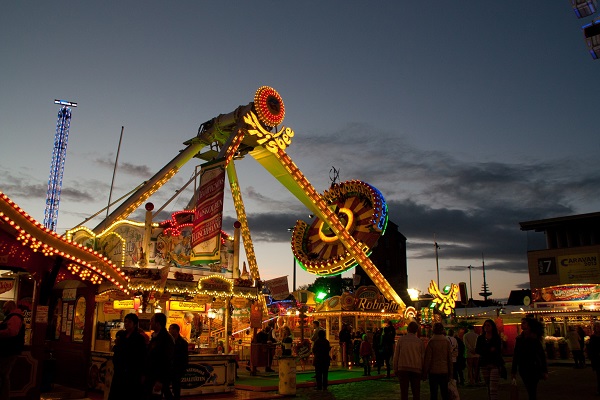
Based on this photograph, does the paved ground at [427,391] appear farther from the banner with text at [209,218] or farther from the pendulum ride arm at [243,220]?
the pendulum ride arm at [243,220]

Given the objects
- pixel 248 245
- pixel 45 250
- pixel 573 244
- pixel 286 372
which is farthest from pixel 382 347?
pixel 573 244

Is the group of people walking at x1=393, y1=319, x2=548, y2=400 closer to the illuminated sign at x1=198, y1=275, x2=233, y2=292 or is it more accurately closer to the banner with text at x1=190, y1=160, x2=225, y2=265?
the banner with text at x1=190, y1=160, x2=225, y2=265

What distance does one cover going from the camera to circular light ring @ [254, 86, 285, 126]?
82.9 ft

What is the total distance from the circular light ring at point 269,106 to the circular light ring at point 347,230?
24.5 feet

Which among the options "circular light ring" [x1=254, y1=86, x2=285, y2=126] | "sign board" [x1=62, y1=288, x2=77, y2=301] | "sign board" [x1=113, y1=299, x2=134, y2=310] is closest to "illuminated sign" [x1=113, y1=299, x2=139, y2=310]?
"sign board" [x1=113, y1=299, x2=134, y2=310]

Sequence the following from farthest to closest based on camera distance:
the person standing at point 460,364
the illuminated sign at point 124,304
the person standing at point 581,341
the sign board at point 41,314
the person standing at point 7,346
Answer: the person standing at point 581,341 < the illuminated sign at point 124,304 < the person standing at point 460,364 < the sign board at point 41,314 < the person standing at point 7,346

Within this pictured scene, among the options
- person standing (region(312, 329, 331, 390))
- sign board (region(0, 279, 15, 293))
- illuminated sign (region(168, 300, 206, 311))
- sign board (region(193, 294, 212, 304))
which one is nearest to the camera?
person standing (region(312, 329, 331, 390))

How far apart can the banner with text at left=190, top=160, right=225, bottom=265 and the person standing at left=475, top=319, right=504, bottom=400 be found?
35.1 ft

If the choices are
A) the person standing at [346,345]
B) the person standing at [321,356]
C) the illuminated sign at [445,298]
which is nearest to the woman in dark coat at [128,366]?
the person standing at [321,356]

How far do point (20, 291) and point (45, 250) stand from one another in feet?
27.1

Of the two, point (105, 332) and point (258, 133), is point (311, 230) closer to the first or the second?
point (258, 133)

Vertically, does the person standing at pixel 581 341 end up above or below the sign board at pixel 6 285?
below

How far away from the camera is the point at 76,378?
44.3 feet

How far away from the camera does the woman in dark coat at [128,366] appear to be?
7.46 metres
